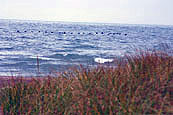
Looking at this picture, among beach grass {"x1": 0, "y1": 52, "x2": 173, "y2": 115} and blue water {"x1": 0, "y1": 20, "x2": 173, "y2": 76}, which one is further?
blue water {"x1": 0, "y1": 20, "x2": 173, "y2": 76}

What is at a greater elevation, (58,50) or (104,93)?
(104,93)

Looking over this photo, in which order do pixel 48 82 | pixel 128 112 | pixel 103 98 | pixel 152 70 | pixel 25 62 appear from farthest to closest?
pixel 25 62
pixel 48 82
pixel 152 70
pixel 103 98
pixel 128 112

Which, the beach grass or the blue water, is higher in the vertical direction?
the beach grass

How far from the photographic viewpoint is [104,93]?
4555 millimetres

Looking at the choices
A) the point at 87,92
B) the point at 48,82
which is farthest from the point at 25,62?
the point at 87,92

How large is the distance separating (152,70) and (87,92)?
129cm

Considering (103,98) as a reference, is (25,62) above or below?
below

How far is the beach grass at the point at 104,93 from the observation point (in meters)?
4.23

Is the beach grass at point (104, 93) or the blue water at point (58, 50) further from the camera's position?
the blue water at point (58, 50)

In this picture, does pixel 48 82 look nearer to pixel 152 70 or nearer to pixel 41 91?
pixel 41 91

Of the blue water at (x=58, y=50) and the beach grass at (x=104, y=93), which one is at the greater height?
the beach grass at (x=104, y=93)

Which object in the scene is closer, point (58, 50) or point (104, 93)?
point (104, 93)

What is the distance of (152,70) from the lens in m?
4.94

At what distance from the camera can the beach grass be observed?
13.9ft
